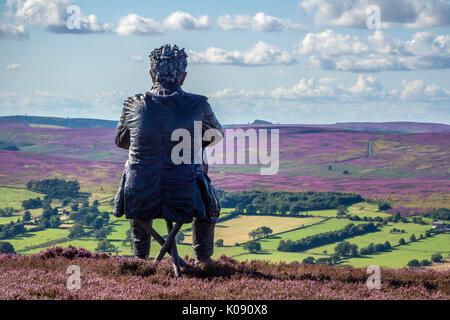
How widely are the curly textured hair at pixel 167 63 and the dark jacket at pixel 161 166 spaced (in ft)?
0.87

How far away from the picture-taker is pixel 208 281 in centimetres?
941

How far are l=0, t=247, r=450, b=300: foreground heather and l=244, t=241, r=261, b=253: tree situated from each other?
3043 cm

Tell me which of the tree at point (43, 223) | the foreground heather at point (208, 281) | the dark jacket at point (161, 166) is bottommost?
the tree at point (43, 223)

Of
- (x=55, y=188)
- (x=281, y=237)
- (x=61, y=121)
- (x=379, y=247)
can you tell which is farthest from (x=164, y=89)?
(x=61, y=121)

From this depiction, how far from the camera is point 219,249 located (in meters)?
42.8

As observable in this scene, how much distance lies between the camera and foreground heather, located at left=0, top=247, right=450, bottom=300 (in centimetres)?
847

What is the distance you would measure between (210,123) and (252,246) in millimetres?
31721

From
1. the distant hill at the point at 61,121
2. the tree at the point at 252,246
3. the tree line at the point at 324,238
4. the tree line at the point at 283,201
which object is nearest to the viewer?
the tree at the point at 252,246

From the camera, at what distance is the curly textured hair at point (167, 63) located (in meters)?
10.3

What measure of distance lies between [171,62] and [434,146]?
97438 millimetres

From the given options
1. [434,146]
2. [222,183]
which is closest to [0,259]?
[222,183]

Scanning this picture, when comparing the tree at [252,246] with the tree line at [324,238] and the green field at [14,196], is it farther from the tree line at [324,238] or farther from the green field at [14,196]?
the green field at [14,196]

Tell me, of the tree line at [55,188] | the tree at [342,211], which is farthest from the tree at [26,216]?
the tree at [342,211]

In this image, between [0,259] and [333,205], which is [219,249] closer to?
[333,205]
